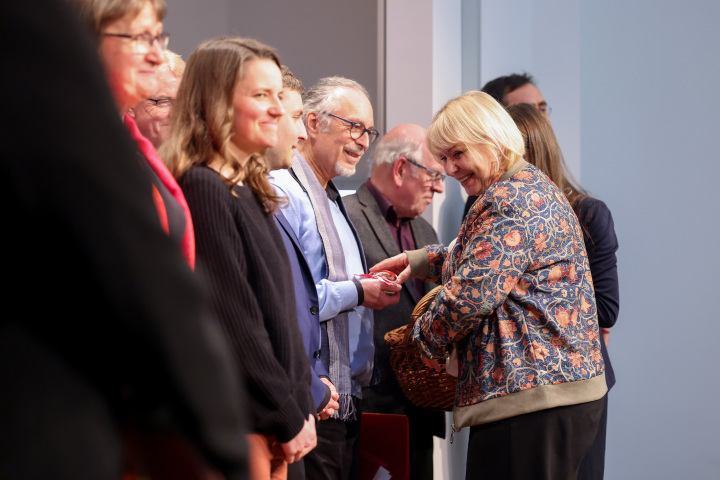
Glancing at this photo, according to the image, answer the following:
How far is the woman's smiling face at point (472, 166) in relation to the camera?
7.85 feet

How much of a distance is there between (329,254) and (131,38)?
1412 millimetres

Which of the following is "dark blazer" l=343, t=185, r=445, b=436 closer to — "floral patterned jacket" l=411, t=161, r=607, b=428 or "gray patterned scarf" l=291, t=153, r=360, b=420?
"gray patterned scarf" l=291, t=153, r=360, b=420

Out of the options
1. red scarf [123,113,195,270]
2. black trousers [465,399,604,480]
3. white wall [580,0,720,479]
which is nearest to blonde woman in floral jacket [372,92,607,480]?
black trousers [465,399,604,480]

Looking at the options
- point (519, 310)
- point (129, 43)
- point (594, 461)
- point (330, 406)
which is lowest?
point (594, 461)

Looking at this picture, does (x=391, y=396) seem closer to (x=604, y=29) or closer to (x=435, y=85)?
(x=435, y=85)

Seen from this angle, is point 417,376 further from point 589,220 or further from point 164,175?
point 164,175

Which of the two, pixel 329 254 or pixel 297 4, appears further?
pixel 297 4

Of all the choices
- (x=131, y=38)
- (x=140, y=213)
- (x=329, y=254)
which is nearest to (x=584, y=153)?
(x=329, y=254)

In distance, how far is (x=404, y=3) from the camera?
384cm

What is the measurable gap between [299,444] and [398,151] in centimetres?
217

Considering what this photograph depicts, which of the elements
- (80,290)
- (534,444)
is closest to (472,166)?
(534,444)

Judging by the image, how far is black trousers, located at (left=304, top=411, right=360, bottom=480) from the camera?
2.26 metres

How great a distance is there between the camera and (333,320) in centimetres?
242

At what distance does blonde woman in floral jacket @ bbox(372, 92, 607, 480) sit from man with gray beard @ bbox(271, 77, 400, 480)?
11.8 inches
